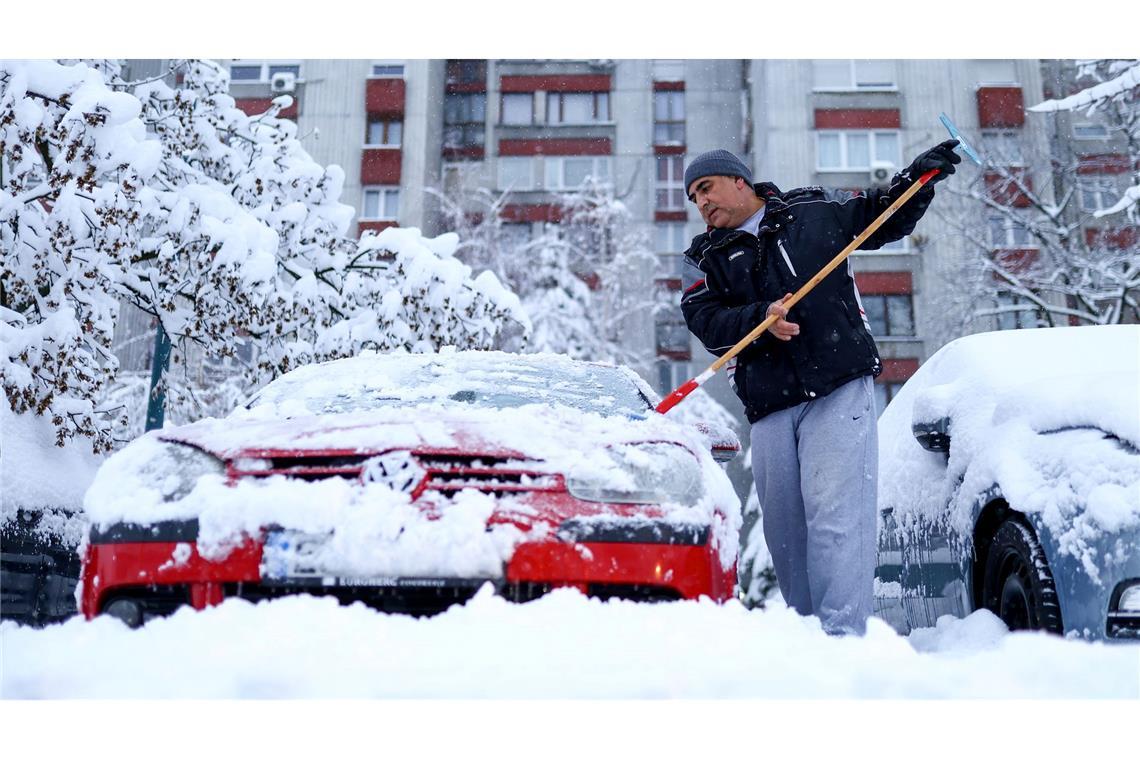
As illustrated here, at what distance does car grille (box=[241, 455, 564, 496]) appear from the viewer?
7.82ft

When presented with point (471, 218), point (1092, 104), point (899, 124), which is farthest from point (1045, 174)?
point (471, 218)

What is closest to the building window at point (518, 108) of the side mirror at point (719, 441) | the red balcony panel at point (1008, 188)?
the red balcony panel at point (1008, 188)

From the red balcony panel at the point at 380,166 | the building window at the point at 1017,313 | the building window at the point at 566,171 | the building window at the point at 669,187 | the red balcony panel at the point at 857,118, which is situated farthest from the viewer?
the building window at the point at 566,171

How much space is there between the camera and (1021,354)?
11.2 ft

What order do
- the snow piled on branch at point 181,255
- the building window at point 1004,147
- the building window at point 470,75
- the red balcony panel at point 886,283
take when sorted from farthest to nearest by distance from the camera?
the red balcony panel at point 886,283, the building window at point 1004,147, the building window at point 470,75, the snow piled on branch at point 181,255

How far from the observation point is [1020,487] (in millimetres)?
2867

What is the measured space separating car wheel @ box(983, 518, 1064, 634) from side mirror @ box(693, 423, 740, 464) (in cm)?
81

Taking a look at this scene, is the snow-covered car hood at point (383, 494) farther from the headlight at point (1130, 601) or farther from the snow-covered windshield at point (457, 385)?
the headlight at point (1130, 601)

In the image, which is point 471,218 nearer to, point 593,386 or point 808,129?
point 808,129

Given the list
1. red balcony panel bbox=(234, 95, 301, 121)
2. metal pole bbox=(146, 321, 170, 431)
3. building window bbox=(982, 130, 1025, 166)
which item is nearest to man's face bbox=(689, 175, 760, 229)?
metal pole bbox=(146, 321, 170, 431)

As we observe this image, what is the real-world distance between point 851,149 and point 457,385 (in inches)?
688

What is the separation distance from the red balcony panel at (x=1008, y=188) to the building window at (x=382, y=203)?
27.0ft

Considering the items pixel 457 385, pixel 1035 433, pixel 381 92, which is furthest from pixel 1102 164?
pixel 457 385

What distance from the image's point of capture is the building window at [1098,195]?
39.3 ft
